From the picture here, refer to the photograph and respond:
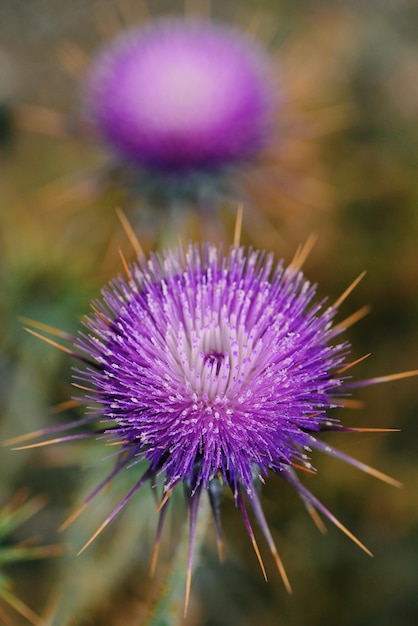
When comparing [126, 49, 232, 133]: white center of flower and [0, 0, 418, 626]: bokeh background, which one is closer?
[0, 0, 418, 626]: bokeh background

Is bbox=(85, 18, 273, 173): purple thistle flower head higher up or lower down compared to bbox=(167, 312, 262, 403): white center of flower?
higher up

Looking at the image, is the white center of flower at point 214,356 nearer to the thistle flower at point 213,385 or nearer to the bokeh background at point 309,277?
the thistle flower at point 213,385

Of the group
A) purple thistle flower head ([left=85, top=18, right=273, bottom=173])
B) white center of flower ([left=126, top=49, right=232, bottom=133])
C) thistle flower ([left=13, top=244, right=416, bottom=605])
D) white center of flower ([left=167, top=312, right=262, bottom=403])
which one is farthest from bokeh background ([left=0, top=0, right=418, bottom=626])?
white center of flower ([left=167, top=312, right=262, bottom=403])

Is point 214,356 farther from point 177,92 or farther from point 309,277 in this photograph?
point 309,277

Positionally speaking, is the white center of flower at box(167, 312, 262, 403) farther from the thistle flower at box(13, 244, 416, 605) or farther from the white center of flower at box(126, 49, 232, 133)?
the white center of flower at box(126, 49, 232, 133)

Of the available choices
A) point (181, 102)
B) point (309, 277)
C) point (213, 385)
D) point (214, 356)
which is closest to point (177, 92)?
point (181, 102)

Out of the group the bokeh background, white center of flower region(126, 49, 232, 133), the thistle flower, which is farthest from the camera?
white center of flower region(126, 49, 232, 133)
